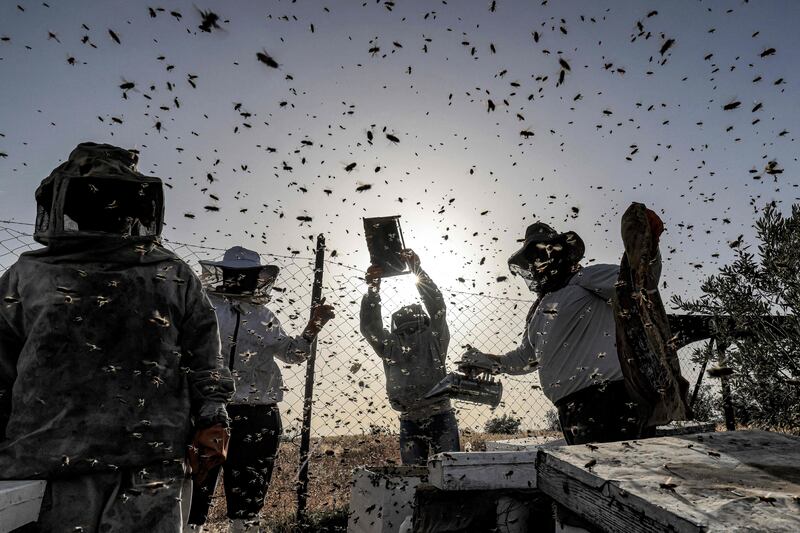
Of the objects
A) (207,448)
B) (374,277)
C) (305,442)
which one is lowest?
(305,442)

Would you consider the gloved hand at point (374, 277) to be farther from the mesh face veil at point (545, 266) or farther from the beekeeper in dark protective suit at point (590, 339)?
the mesh face veil at point (545, 266)

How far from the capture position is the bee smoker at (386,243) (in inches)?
225

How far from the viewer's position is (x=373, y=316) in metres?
5.94

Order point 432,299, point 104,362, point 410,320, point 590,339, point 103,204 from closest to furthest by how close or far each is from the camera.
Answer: point 104,362, point 103,204, point 590,339, point 410,320, point 432,299

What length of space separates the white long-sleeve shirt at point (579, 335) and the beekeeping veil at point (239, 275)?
291 centimetres

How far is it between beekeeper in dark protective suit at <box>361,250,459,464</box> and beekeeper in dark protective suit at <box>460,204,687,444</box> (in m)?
1.07

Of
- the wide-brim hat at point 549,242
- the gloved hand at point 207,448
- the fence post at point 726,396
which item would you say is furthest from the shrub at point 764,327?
the gloved hand at point 207,448

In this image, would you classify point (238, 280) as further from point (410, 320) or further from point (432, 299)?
point (432, 299)

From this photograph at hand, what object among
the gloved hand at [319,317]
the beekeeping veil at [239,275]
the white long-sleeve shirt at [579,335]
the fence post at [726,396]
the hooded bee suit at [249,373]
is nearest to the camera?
the white long-sleeve shirt at [579,335]

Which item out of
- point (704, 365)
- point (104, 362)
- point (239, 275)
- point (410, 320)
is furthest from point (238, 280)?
point (704, 365)

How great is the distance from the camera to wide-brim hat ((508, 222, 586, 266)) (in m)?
4.21

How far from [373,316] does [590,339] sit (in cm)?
287

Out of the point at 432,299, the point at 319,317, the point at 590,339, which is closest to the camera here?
the point at 590,339

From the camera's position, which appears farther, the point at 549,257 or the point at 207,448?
the point at 549,257
